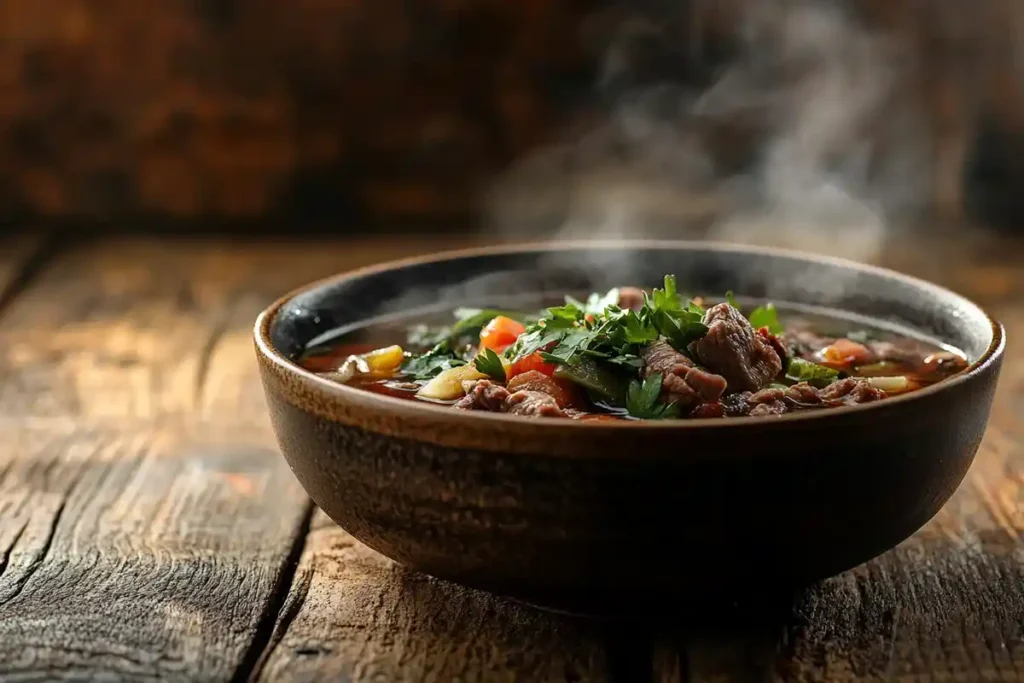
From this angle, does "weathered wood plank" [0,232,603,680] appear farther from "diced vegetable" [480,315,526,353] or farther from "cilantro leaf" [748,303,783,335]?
"cilantro leaf" [748,303,783,335]

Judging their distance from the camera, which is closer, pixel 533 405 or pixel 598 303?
pixel 533 405

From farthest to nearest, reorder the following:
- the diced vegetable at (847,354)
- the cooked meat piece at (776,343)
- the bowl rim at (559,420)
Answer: the diced vegetable at (847,354) < the cooked meat piece at (776,343) < the bowl rim at (559,420)

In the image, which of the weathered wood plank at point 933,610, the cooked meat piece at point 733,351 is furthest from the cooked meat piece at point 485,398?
the weathered wood plank at point 933,610

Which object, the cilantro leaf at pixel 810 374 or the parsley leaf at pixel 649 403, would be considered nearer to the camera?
the parsley leaf at pixel 649 403

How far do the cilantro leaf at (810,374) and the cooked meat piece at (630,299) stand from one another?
0.33 metres

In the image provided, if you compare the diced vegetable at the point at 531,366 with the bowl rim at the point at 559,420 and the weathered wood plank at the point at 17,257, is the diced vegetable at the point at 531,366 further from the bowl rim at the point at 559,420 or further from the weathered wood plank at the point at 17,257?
the weathered wood plank at the point at 17,257

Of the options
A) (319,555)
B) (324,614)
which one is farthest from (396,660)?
(319,555)

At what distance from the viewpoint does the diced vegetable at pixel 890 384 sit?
7.32 ft

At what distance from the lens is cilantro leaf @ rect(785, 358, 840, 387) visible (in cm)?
A: 221

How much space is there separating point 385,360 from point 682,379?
66 centimetres

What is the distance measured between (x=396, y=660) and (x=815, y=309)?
48.8 inches

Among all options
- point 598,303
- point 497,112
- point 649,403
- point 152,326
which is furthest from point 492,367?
point 497,112

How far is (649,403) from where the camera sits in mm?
1900

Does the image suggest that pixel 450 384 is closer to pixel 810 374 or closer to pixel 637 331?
pixel 637 331
